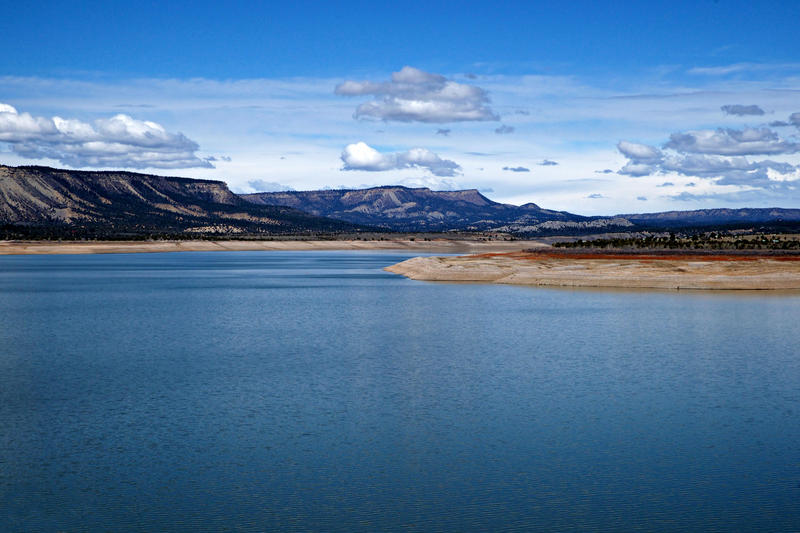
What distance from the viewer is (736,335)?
133 ft

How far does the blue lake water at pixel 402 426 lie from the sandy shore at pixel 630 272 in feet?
80.9

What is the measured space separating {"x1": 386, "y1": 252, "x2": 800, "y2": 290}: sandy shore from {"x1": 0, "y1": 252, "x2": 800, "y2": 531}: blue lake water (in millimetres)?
24671

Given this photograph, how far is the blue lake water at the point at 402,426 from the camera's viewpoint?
15930mm

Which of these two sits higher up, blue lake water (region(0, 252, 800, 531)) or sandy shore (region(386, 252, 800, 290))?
sandy shore (region(386, 252, 800, 290))

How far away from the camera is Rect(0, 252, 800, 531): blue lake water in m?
15.9

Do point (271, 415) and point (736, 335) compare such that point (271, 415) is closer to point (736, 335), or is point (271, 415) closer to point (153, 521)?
point (153, 521)

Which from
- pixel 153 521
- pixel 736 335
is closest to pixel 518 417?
pixel 153 521

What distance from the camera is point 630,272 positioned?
250 feet

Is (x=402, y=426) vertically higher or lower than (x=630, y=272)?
lower

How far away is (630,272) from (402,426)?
191ft

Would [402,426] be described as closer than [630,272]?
Yes

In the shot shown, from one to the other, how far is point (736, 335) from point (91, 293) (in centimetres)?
5141

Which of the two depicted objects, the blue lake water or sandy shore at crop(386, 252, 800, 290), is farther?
sandy shore at crop(386, 252, 800, 290)

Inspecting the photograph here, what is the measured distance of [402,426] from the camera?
2214 centimetres
